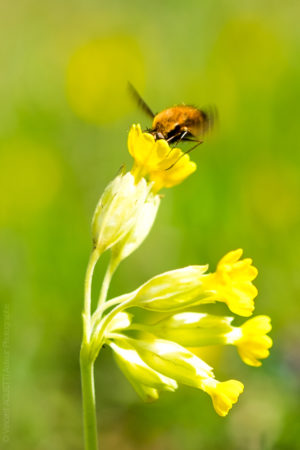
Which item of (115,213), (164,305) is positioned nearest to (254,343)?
(164,305)

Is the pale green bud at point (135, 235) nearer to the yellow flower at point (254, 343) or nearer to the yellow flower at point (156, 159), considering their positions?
the yellow flower at point (156, 159)

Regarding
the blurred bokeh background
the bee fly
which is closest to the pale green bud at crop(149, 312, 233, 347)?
the bee fly

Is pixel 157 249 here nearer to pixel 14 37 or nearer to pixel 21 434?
pixel 21 434

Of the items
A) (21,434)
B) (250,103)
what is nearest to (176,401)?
(21,434)

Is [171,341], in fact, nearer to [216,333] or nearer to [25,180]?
[216,333]

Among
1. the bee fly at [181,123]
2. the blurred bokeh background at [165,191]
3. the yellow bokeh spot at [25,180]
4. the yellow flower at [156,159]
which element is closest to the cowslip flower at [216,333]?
the yellow flower at [156,159]

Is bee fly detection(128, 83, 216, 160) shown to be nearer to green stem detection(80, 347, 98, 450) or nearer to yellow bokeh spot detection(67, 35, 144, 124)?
green stem detection(80, 347, 98, 450)
